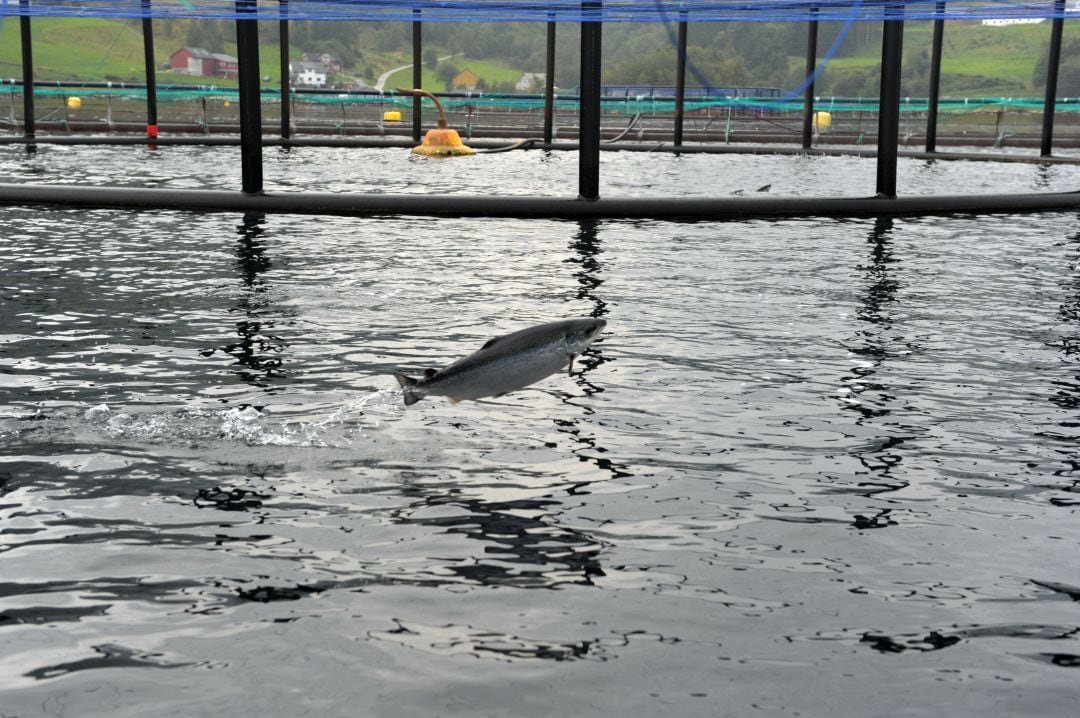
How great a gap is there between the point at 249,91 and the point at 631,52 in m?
138

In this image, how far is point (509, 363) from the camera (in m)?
5.00

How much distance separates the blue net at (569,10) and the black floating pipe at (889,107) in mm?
971

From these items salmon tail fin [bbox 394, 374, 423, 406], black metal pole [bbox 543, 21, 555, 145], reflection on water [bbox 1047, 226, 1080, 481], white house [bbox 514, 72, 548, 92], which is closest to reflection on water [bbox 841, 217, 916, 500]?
reflection on water [bbox 1047, 226, 1080, 481]

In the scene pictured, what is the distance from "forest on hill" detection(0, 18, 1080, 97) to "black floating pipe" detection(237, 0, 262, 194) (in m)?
104

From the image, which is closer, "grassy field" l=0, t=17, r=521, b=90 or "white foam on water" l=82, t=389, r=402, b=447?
"white foam on water" l=82, t=389, r=402, b=447

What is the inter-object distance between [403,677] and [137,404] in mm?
3582

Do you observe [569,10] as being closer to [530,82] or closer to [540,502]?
[540,502]

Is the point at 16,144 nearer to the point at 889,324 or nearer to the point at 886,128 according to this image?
the point at 886,128

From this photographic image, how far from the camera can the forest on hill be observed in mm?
126250

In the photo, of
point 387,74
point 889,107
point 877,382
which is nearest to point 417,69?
point 889,107

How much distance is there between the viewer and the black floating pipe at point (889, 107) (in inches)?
691

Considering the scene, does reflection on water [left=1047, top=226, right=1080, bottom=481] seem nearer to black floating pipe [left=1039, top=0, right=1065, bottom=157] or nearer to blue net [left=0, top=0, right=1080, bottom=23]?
blue net [left=0, top=0, right=1080, bottom=23]

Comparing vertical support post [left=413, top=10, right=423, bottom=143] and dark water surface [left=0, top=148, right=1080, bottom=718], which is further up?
vertical support post [left=413, top=10, right=423, bottom=143]

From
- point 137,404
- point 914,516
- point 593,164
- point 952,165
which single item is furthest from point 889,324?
point 952,165
